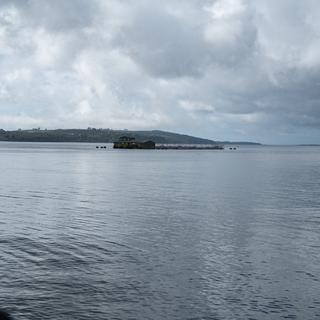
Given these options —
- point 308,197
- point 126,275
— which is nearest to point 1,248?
point 126,275

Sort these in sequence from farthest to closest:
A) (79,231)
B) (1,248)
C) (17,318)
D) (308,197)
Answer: (308,197), (79,231), (1,248), (17,318)

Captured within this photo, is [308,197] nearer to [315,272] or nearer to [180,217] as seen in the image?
[180,217]

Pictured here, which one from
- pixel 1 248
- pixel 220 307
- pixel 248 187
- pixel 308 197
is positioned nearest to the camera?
pixel 220 307

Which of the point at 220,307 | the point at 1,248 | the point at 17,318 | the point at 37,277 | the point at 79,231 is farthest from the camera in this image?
the point at 79,231

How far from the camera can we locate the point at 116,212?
48.5 metres

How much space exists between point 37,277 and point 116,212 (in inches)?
917

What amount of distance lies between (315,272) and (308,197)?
37.7m

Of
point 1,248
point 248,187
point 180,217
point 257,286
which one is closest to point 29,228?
point 1,248

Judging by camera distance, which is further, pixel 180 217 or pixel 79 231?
pixel 180 217

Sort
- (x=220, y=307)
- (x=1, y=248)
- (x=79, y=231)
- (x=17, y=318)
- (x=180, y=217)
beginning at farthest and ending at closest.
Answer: (x=180, y=217)
(x=79, y=231)
(x=1, y=248)
(x=220, y=307)
(x=17, y=318)

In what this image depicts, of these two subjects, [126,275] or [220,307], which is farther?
[126,275]

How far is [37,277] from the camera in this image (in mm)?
25312

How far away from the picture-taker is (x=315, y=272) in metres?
26.8

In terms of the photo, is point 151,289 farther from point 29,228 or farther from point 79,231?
point 29,228
